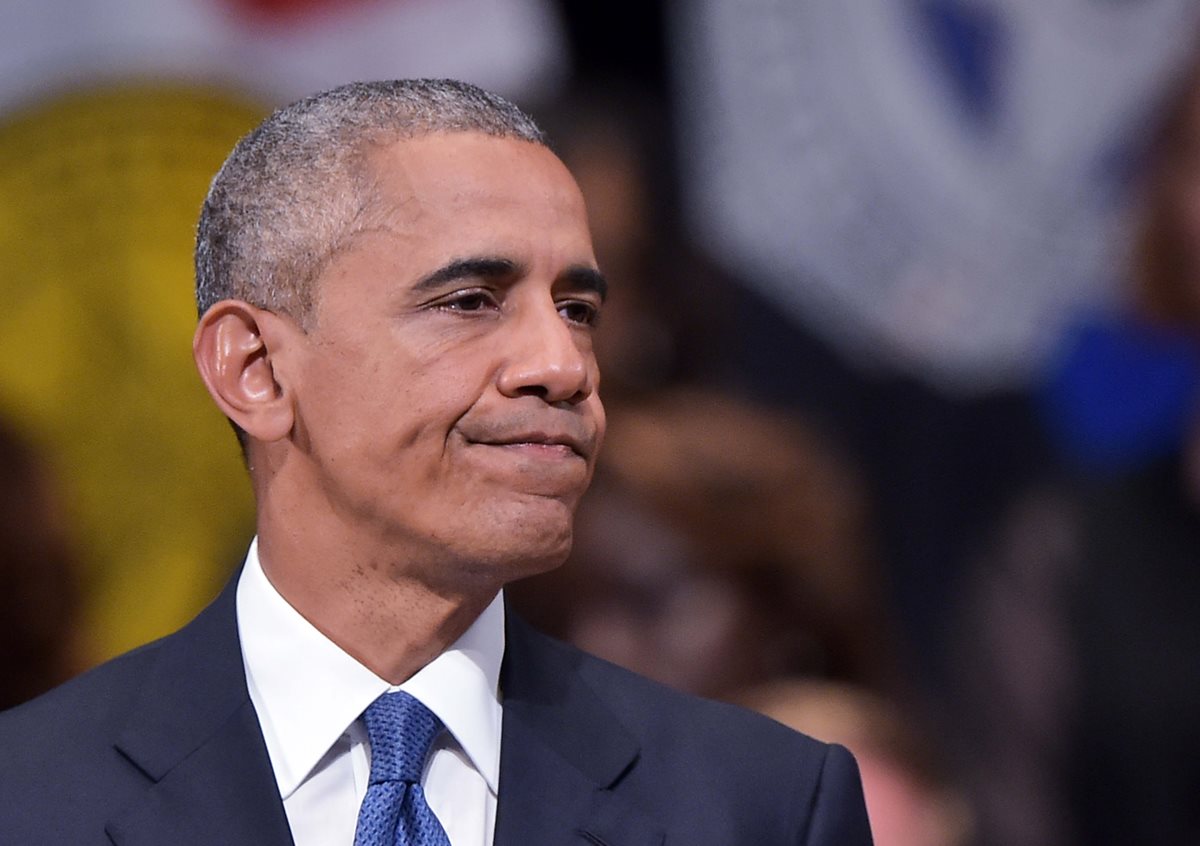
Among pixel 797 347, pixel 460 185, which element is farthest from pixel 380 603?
pixel 797 347

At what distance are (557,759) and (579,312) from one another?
523 mm

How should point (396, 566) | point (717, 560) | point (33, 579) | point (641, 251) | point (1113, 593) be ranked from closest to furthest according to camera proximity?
point (396, 566), point (33, 579), point (717, 560), point (641, 251), point (1113, 593)

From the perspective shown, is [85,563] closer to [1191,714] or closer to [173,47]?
[173,47]

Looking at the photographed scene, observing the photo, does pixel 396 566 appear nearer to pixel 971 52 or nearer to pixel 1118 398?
pixel 1118 398

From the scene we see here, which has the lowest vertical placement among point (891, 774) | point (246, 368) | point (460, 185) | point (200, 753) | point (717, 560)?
point (717, 560)

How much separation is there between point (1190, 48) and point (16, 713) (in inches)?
172

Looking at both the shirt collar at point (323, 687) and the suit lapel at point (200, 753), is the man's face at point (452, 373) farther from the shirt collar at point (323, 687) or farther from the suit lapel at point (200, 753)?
the suit lapel at point (200, 753)

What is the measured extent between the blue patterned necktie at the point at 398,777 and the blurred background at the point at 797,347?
246cm

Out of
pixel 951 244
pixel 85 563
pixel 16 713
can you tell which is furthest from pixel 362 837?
pixel 951 244

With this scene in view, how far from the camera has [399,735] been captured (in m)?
1.91

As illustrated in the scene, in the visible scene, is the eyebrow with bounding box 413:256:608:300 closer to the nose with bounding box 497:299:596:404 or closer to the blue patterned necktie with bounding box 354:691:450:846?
the nose with bounding box 497:299:596:404

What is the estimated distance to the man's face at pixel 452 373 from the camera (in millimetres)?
1925

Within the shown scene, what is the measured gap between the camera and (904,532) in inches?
202

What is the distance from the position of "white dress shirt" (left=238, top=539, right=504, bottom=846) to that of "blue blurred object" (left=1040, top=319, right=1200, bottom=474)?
354 cm
